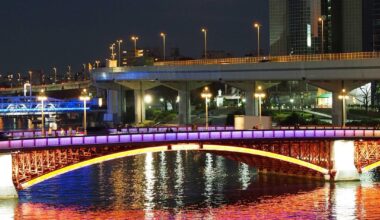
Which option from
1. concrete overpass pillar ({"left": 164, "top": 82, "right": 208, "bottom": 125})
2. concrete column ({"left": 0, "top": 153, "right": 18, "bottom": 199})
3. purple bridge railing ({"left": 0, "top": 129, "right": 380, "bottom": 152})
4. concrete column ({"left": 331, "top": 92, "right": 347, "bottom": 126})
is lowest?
concrete column ({"left": 0, "top": 153, "right": 18, "bottom": 199})

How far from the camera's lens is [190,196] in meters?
85.8

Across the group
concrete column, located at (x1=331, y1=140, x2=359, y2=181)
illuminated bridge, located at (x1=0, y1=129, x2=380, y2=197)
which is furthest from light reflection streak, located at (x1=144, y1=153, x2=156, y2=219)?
concrete column, located at (x1=331, y1=140, x2=359, y2=181)

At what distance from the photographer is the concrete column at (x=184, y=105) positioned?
535 ft

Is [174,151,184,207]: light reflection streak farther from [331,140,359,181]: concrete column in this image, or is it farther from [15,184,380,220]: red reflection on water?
[331,140,359,181]: concrete column

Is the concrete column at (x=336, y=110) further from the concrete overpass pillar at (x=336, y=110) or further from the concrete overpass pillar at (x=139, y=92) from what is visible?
the concrete overpass pillar at (x=139, y=92)

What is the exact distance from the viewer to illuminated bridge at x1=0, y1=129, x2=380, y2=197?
79062 mm

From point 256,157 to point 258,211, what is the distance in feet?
75.8

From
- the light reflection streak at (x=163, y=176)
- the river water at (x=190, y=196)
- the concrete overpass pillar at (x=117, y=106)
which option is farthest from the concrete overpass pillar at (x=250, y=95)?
the concrete overpass pillar at (x=117, y=106)

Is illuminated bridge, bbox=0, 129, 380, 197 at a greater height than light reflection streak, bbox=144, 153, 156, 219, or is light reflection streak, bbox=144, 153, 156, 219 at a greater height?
illuminated bridge, bbox=0, 129, 380, 197

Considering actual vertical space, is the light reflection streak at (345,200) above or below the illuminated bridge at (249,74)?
below

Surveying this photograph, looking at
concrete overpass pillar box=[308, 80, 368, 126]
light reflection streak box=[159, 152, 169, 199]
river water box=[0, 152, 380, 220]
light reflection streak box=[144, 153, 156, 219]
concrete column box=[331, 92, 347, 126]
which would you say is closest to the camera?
river water box=[0, 152, 380, 220]

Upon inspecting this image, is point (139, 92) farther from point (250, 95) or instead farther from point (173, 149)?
point (173, 149)

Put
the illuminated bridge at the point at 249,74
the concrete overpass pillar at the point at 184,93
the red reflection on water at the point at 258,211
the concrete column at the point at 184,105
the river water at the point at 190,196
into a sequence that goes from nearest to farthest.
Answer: the red reflection on water at the point at 258,211 → the river water at the point at 190,196 → the illuminated bridge at the point at 249,74 → the concrete overpass pillar at the point at 184,93 → the concrete column at the point at 184,105

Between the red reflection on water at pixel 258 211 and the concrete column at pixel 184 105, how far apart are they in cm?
7973
